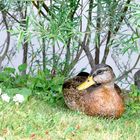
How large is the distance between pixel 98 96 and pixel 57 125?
61 centimetres

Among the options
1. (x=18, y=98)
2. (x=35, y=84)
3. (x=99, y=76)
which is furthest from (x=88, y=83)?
(x=35, y=84)

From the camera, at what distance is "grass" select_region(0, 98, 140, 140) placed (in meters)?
4.07

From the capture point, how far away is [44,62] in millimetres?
5918

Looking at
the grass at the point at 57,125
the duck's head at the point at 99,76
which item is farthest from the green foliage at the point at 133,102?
the duck's head at the point at 99,76

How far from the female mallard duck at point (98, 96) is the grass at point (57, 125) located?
0.07 meters

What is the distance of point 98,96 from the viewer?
4.75 meters

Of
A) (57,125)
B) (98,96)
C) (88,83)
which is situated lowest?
(57,125)

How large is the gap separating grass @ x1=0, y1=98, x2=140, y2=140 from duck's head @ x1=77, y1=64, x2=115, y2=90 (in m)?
0.27

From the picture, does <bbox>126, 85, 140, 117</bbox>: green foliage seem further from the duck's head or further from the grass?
the duck's head

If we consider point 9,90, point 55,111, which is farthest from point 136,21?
point 9,90

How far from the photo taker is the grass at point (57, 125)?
4.07 m

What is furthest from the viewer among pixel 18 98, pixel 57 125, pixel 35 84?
pixel 35 84

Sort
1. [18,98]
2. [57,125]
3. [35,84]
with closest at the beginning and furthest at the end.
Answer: [57,125] < [18,98] < [35,84]

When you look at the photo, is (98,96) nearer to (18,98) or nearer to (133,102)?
(133,102)
